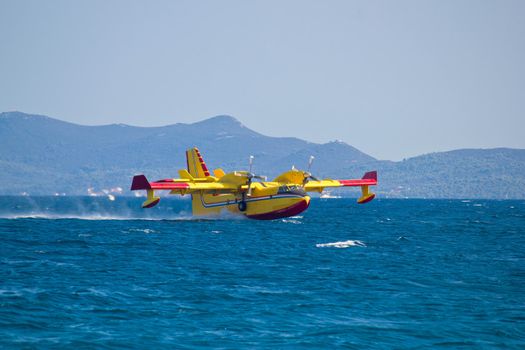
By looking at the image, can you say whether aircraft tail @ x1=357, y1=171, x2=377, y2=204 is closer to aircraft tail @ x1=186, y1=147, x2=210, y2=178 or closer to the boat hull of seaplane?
the boat hull of seaplane

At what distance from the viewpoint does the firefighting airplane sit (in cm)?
7312

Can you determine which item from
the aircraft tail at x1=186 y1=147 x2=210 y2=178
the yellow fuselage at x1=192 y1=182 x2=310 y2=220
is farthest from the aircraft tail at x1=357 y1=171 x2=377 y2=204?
the aircraft tail at x1=186 y1=147 x2=210 y2=178

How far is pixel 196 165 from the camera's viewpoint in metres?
85.7

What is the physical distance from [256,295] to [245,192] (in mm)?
48046

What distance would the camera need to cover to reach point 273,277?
34.8 metres

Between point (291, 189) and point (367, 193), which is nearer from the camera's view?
point (291, 189)

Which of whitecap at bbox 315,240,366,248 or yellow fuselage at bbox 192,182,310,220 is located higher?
yellow fuselage at bbox 192,182,310,220

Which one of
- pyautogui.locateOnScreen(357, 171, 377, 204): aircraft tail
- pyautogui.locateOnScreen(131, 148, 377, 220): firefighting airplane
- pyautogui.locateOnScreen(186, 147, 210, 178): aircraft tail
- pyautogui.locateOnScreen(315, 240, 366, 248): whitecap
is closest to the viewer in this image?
pyautogui.locateOnScreen(315, 240, 366, 248): whitecap

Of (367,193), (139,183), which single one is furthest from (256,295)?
(367,193)

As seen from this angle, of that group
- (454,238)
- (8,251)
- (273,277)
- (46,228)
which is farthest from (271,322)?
(46,228)

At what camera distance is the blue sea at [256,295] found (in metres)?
22.7

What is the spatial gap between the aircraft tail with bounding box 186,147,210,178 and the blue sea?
3255 centimetres

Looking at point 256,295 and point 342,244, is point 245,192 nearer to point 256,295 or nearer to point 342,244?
point 342,244

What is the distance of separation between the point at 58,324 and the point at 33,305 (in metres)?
2.97
